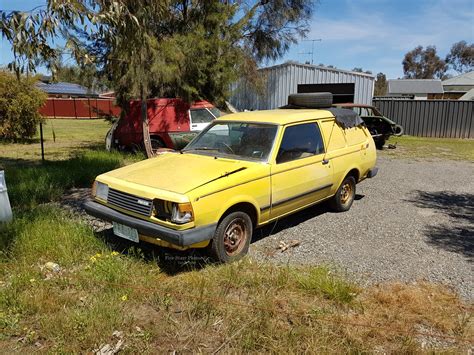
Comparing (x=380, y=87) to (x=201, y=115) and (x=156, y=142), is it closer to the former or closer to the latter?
(x=201, y=115)

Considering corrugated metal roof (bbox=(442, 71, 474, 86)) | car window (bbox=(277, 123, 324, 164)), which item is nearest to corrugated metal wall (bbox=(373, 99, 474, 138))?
car window (bbox=(277, 123, 324, 164))

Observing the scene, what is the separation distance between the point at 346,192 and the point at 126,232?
12.2 ft

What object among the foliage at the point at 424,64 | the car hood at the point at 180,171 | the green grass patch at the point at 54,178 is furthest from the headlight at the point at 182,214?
the foliage at the point at 424,64

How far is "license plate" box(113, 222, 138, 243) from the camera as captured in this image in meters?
3.97

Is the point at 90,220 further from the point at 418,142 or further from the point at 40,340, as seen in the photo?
the point at 418,142

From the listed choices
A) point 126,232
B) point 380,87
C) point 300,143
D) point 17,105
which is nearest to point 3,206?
point 126,232

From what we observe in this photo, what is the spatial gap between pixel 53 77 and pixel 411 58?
8452cm

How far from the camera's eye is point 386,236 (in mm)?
5258

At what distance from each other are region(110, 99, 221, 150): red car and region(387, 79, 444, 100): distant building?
45560mm

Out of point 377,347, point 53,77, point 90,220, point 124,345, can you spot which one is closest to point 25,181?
point 90,220

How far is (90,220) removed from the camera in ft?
18.3

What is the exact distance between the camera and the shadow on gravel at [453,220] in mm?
5007

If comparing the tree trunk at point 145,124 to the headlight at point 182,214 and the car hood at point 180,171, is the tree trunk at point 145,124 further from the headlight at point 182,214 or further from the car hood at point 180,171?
the headlight at point 182,214

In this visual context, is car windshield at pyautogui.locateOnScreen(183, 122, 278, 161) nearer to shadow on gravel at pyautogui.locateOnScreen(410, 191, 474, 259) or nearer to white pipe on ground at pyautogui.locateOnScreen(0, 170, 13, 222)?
white pipe on ground at pyautogui.locateOnScreen(0, 170, 13, 222)
